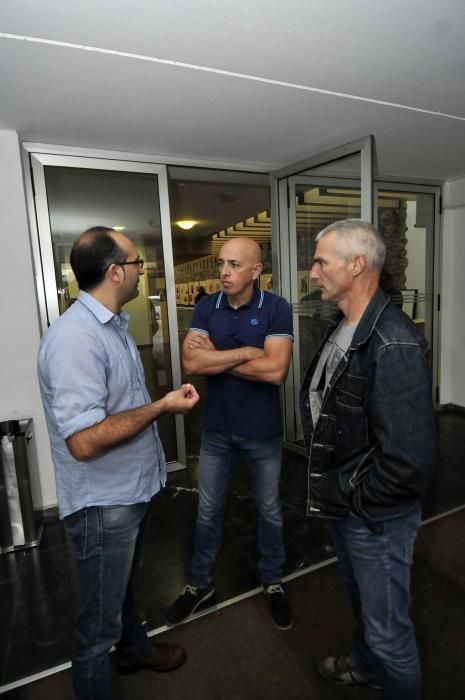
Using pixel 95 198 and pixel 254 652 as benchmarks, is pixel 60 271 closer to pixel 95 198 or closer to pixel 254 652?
pixel 95 198

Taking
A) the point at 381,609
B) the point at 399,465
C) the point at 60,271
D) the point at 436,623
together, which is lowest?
the point at 436,623

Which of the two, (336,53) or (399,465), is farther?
(336,53)

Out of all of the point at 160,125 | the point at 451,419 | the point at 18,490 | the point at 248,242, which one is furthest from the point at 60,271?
the point at 451,419

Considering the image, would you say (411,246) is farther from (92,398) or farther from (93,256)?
(92,398)

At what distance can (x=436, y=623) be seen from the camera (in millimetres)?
1855

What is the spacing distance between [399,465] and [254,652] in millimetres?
1236

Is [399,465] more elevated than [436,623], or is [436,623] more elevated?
[399,465]

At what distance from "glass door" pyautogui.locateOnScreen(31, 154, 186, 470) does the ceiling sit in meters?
0.22

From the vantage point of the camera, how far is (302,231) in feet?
11.8

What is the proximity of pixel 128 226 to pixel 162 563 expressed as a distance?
2432mm

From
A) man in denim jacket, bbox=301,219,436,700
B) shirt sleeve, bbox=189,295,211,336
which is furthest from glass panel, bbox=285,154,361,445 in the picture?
man in denim jacket, bbox=301,219,436,700

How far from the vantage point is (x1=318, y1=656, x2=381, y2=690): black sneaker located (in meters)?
1.56

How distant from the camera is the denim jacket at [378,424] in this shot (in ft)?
3.52

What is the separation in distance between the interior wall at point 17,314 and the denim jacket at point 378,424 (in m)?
2.19
